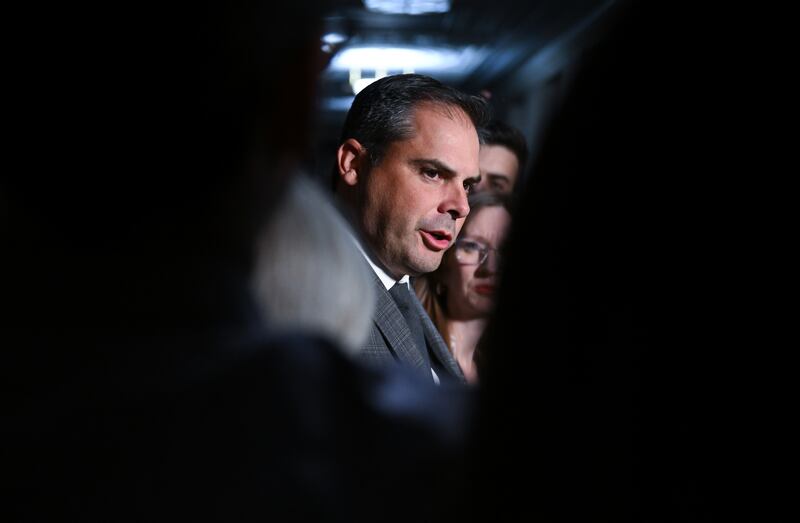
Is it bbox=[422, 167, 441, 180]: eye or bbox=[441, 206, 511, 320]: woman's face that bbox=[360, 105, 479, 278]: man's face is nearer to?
bbox=[422, 167, 441, 180]: eye

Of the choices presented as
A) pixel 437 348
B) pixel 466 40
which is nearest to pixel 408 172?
pixel 437 348

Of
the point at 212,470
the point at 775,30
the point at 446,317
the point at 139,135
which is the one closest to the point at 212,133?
the point at 139,135

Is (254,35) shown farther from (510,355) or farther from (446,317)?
(446,317)

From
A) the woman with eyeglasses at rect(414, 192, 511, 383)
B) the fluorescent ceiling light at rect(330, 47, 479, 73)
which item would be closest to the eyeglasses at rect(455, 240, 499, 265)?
the woman with eyeglasses at rect(414, 192, 511, 383)

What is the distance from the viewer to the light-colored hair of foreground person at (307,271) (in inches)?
18.9

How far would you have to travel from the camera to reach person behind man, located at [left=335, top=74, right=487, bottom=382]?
195 cm

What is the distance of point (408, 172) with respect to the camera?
198cm

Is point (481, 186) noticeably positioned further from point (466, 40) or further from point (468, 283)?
point (466, 40)

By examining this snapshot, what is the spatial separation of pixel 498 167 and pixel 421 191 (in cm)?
85

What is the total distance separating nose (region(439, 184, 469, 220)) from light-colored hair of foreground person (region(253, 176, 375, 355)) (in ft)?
4.91

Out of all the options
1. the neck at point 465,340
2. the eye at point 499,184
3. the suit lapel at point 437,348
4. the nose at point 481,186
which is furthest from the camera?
the eye at point 499,184

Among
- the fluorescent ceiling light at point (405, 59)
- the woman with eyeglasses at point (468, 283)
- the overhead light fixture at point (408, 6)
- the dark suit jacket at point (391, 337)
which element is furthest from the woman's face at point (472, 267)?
the fluorescent ceiling light at point (405, 59)

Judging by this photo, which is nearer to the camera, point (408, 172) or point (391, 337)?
point (391, 337)

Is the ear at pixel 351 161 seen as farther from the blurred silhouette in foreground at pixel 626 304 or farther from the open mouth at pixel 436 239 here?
the blurred silhouette in foreground at pixel 626 304
